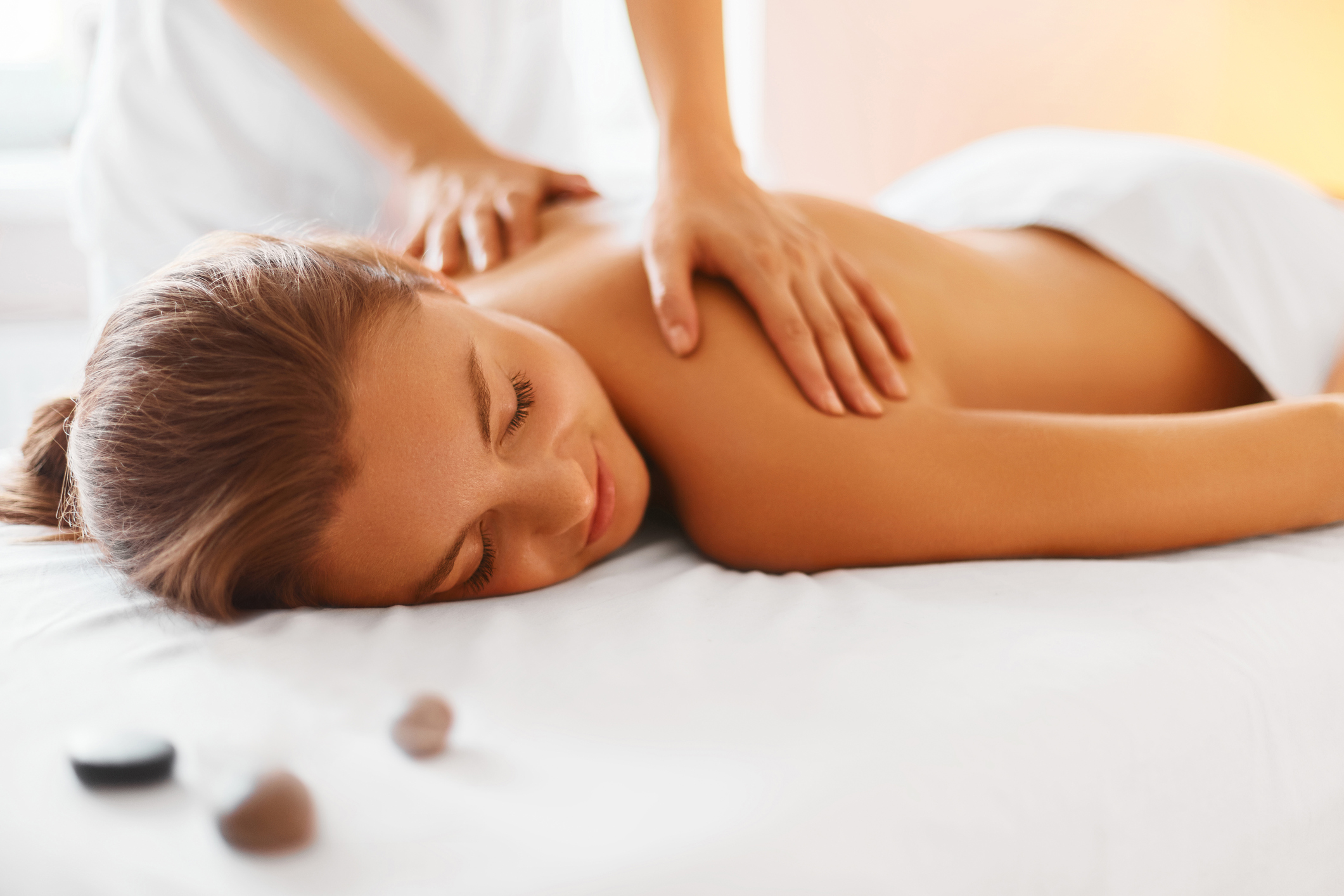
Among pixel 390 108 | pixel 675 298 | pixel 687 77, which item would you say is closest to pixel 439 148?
pixel 390 108

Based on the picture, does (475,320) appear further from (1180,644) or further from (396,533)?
(1180,644)

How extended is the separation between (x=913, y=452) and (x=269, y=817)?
21.8 inches

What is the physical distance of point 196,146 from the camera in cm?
134

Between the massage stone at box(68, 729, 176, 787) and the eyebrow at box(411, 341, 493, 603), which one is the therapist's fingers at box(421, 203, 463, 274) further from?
the massage stone at box(68, 729, 176, 787)

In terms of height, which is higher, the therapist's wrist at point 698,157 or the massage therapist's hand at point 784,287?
the therapist's wrist at point 698,157

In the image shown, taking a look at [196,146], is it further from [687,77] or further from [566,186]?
[687,77]

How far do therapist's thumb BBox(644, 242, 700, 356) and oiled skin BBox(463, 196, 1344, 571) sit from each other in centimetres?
2

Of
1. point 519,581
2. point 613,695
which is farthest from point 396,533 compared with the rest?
point 613,695

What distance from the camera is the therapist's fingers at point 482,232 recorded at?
1.05 metres

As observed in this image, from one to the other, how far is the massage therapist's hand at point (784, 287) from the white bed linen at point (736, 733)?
0.60ft

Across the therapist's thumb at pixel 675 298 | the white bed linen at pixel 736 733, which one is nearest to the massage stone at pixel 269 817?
the white bed linen at pixel 736 733

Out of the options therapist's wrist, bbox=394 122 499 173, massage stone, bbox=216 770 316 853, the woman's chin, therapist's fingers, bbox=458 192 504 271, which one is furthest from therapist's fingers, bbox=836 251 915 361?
massage stone, bbox=216 770 316 853

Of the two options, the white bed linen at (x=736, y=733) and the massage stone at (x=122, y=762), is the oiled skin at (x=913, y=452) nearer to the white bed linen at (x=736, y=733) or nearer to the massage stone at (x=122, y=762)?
the white bed linen at (x=736, y=733)

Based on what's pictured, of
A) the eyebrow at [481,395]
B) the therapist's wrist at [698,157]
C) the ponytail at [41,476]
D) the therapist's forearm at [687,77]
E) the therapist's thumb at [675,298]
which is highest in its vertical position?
the therapist's forearm at [687,77]
